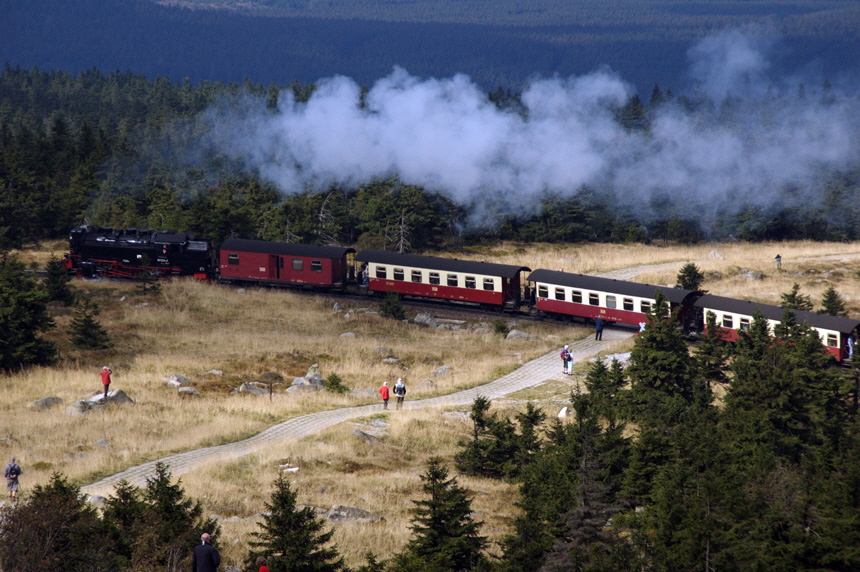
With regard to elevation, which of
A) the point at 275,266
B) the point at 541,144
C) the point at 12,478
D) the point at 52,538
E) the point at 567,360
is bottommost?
the point at 567,360

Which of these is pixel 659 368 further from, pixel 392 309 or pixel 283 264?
pixel 283 264

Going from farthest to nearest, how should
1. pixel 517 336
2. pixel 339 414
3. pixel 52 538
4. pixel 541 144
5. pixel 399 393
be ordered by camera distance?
pixel 541 144 → pixel 517 336 → pixel 399 393 → pixel 339 414 → pixel 52 538

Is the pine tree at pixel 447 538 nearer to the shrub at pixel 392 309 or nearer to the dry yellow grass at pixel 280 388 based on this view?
the dry yellow grass at pixel 280 388

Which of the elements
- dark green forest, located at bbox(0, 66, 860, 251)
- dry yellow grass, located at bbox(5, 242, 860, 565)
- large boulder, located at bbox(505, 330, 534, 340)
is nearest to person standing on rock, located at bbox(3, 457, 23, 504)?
dry yellow grass, located at bbox(5, 242, 860, 565)

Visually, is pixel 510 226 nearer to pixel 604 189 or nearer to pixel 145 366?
pixel 604 189

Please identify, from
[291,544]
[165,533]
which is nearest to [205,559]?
[291,544]

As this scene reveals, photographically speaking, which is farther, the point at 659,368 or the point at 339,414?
the point at 339,414

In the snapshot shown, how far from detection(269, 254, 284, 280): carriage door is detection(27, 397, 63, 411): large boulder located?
968 inches

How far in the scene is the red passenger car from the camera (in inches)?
2307

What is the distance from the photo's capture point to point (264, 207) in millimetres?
76812

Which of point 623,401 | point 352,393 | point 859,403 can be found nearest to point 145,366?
point 352,393

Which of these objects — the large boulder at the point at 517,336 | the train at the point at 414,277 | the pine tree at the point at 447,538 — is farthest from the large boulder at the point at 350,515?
the train at the point at 414,277

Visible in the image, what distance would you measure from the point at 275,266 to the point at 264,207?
18227 millimetres

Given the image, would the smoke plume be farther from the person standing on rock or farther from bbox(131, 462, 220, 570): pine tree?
bbox(131, 462, 220, 570): pine tree
